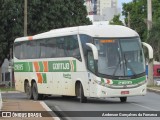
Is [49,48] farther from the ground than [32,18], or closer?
closer

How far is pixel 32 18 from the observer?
52.6 meters

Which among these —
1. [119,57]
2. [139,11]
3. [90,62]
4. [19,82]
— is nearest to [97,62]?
[90,62]

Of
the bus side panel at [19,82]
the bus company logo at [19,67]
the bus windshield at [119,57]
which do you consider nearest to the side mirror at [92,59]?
the bus windshield at [119,57]

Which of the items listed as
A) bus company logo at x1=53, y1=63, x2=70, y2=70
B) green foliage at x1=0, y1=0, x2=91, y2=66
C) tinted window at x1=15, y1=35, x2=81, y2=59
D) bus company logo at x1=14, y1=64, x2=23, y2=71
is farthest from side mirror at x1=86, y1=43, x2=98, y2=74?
green foliage at x1=0, y1=0, x2=91, y2=66

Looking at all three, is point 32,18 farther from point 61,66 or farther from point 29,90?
point 61,66

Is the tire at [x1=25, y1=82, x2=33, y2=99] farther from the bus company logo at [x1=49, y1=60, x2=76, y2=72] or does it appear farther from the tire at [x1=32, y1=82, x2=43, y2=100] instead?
the bus company logo at [x1=49, y1=60, x2=76, y2=72]

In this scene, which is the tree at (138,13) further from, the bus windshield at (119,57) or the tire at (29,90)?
the bus windshield at (119,57)

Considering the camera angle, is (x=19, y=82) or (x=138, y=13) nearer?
(x=19, y=82)

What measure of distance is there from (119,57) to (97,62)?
0.99 m

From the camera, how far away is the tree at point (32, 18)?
50.4 meters

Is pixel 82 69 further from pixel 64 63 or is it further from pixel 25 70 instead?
pixel 25 70

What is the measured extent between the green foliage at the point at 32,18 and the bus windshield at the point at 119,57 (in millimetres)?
28572

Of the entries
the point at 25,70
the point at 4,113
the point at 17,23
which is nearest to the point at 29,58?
Result: the point at 25,70

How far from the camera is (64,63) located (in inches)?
994
